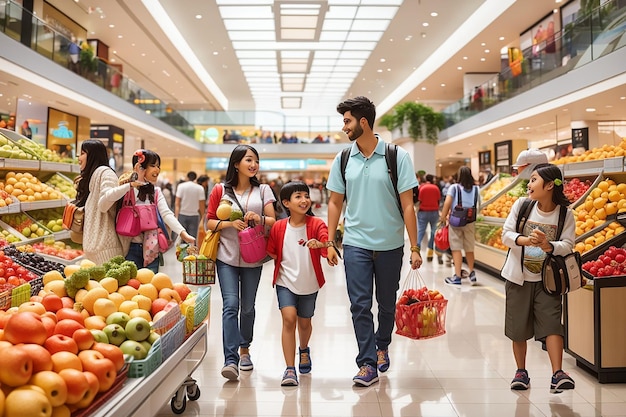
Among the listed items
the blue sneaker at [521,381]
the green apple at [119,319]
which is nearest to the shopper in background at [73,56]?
the green apple at [119,319]

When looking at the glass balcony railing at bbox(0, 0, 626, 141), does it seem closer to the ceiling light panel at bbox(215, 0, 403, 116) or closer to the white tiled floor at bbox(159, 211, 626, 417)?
the ceiling light panel at bbox(215, 0, 403, 116)

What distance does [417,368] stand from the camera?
3.91 metres

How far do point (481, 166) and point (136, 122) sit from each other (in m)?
14.6

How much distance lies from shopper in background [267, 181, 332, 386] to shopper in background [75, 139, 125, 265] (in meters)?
1.16

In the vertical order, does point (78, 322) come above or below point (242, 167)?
below

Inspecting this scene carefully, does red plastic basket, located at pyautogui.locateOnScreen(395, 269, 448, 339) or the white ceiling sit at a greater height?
the white ceiling

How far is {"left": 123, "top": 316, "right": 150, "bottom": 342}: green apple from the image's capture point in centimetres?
241

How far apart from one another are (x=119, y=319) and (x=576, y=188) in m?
5.86

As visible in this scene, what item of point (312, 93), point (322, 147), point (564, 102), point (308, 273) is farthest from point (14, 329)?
point (322, 147)

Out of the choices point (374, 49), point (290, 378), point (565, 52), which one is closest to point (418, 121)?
point (374, 49)

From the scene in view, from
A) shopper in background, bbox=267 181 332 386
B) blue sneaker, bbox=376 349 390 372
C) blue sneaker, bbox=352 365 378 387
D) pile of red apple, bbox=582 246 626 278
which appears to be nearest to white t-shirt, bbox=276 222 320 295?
shopper in background, bbox=267 181 332 386

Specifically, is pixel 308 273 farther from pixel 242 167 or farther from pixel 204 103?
pixel 204 103

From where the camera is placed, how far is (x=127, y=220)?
3.73 metres

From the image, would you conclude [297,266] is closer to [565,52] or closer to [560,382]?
[560,382]
